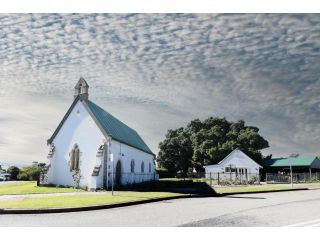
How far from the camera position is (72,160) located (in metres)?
26.3

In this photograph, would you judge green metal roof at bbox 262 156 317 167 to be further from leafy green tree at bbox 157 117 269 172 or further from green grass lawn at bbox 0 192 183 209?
green grass lawn at bbox 0 192 183 209

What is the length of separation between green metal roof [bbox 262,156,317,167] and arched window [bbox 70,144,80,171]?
3284cm

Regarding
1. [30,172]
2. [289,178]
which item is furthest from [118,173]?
[289,178]

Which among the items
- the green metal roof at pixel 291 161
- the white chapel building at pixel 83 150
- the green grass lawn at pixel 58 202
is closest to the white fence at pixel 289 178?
the green metal roof at pixel 291 161

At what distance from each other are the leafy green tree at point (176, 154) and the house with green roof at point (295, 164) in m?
12.7

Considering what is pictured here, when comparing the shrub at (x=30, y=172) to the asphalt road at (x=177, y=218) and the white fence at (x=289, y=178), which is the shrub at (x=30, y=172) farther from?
the asphalt road at (x=177, y=218)

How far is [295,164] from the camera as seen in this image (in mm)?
50344

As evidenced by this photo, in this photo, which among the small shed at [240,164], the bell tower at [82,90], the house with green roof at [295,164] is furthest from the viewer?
the house with green roof at [295,164]

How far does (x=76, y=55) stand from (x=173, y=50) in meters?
4.08

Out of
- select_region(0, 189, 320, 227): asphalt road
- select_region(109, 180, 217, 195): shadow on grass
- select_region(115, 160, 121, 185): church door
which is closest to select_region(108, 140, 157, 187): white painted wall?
select_region(115, 160, 121, 185): church door

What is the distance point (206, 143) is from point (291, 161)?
1307cm

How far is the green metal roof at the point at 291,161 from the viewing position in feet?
164

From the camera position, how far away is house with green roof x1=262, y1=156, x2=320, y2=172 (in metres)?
49.9
